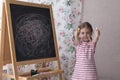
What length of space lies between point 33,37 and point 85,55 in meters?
0.47

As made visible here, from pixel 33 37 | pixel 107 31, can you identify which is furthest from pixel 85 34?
pixel 107 31

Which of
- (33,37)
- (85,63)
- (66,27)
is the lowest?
(85,63)

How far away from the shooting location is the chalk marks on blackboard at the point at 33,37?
6.80 feet

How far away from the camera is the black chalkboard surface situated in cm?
206

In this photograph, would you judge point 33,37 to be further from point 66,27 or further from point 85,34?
point 66,27

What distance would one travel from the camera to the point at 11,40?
6.48 ft

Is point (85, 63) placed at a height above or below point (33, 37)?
below

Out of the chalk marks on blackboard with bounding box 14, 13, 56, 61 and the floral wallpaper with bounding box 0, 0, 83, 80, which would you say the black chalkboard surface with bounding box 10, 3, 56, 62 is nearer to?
the chalk marks on blackboard with bounding box 14, 13, 56, 61

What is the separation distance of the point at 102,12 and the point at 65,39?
519 mm

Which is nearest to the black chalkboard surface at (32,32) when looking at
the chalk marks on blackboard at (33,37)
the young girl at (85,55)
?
the chalk marks on blackboard at (33,37)

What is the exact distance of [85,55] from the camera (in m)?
2.16

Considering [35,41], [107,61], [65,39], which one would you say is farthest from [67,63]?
[35,41]

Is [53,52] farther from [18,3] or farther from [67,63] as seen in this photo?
[18,3]

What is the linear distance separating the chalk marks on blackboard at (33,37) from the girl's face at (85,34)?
32cm
